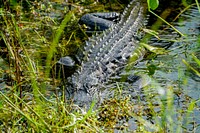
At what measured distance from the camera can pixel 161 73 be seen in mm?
5145

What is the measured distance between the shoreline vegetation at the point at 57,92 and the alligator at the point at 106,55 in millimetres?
174

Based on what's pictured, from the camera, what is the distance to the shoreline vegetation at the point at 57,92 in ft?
11.5

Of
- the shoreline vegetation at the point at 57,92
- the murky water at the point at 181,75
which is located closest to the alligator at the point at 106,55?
the shoreline vegetation at the point at 57,92

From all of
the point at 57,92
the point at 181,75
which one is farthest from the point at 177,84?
the point at 57,92

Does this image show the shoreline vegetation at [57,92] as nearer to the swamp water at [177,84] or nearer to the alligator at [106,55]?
the swamp water at [177,84]

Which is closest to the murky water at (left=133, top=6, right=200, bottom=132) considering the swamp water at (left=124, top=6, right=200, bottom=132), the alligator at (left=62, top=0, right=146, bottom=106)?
the swamp water at (left=124, top=6, right=200, bottom=132)

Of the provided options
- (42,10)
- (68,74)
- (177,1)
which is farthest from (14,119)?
(177,1)

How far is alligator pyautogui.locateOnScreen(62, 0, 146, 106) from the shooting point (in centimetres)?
477

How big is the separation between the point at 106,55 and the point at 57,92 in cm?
98

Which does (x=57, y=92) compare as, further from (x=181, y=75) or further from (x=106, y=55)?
(x=181, y=75)

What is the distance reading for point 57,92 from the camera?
4664 millimetres

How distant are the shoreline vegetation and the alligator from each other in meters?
0.17

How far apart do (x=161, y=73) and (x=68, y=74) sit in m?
0.92

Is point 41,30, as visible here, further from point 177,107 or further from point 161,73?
point 177,107
